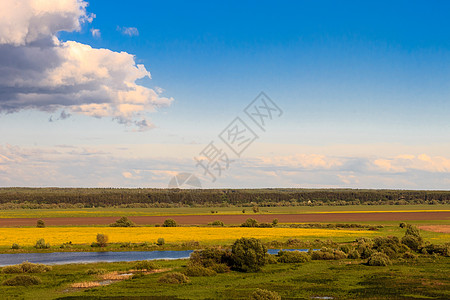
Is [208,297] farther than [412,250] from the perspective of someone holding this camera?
No

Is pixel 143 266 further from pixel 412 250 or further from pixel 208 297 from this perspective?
pixel 412 250

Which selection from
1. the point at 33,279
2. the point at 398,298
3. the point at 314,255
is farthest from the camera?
the point at 314,255

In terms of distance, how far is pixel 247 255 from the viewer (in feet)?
138

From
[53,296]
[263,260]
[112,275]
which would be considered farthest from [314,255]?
[53,296]

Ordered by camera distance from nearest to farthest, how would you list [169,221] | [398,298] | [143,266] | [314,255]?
[398,298] → [143,266] → [314,255] → [169,221]

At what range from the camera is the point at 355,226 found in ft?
316

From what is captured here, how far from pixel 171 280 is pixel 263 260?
412 inches

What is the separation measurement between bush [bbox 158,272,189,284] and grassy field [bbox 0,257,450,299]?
69cm

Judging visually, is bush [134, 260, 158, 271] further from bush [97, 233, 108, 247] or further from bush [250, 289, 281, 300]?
bush [97, 233, 108, 247]

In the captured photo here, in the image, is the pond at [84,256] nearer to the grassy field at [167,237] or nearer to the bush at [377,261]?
the grassy field at [167,237]

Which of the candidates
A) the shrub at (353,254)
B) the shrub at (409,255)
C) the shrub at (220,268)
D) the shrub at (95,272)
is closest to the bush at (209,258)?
the shrub at (220,268)

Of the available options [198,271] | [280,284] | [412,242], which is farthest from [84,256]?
[412,242]

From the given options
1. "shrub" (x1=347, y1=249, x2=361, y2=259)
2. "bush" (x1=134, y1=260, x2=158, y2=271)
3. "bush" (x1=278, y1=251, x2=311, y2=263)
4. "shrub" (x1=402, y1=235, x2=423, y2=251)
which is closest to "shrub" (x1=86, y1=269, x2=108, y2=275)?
"bush" (x1=134, y1=260, x2=158, y2=271)

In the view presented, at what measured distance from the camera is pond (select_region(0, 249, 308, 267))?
48.3 meters
